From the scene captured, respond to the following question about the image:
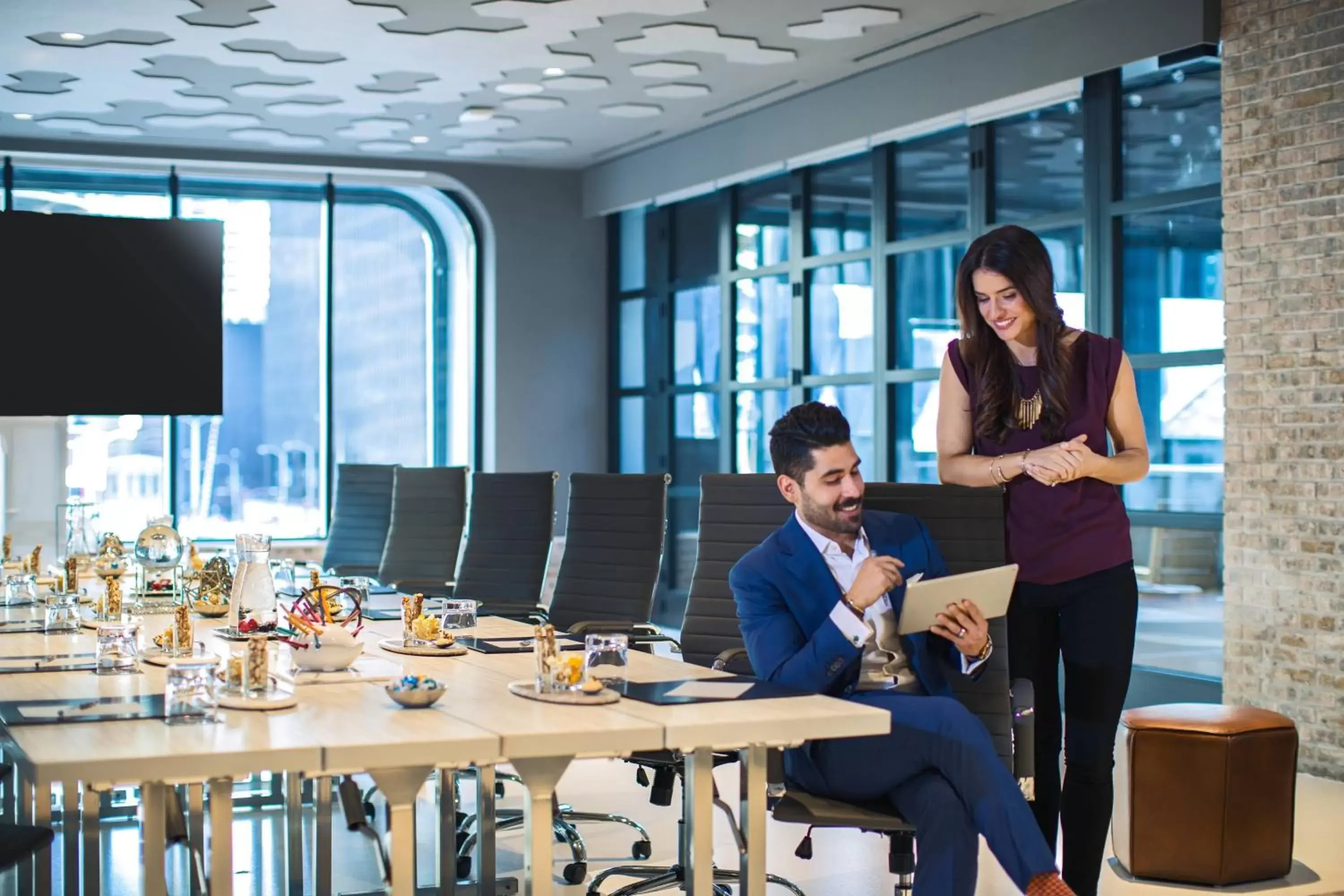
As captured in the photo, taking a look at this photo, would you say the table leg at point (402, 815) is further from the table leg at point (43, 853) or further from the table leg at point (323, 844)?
the table leg at point (323, 844)

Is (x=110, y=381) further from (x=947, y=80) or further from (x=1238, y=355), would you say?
(x=1238, y=355)

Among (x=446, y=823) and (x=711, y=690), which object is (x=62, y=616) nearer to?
(x=446, y=823)

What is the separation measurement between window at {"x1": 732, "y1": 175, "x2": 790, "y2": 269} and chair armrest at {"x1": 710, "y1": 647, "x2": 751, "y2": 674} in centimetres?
522

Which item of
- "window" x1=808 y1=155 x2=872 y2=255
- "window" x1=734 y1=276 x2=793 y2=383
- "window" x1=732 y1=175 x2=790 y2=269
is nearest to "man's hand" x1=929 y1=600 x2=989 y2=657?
"window" x1=808 y1=155 x2=872 y2=255

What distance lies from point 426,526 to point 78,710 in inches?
151

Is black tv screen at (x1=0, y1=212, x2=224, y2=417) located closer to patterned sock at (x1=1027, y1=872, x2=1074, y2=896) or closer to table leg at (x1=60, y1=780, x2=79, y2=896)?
table leg at (x1=60, y1=780, x2=79, y2=896)

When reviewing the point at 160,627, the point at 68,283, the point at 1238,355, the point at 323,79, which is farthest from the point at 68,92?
the point at 1238,355

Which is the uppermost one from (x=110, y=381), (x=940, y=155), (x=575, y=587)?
(x=940, y=155)

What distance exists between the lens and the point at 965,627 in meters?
2.82

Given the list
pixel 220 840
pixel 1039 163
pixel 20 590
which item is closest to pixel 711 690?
pixel 220 840

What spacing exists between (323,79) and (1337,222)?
16.1 feet

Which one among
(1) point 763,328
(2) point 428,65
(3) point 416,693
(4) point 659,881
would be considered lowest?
(4) point 659,881

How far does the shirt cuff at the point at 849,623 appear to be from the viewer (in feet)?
9.14

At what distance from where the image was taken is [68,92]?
799 centimetres
